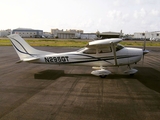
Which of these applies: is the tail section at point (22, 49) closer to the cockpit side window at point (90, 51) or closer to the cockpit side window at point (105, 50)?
the cockpit side window at point (90, 51)

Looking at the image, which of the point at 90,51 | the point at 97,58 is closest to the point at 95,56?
the point at 97,58

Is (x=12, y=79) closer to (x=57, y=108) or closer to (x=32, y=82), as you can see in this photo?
(x=32, y=82)

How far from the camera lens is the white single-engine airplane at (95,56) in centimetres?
1066

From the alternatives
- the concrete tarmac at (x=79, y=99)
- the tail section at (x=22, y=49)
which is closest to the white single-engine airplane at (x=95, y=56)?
the tail section at (x=22, y=49)

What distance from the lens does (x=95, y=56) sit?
10891mm

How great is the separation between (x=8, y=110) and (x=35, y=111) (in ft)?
3.05

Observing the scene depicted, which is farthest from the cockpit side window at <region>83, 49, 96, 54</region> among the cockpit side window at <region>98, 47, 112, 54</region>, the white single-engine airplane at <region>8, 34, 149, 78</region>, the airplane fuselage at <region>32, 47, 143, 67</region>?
the cockpit side window at <region>98, 47, 112, 54</region>

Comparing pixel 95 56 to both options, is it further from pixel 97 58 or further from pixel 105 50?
pixel 105 50

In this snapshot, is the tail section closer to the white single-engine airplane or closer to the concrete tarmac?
the white single-engine airplane

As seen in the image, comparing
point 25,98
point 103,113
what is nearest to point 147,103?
point 103,113

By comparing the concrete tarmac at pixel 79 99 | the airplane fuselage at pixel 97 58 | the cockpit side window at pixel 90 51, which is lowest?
the concrete tarmac at pixel 79 99

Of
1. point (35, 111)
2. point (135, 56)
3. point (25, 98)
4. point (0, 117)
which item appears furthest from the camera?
point (135, 56)

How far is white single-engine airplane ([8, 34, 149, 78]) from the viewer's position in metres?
10.7

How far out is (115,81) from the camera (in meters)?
9.73
